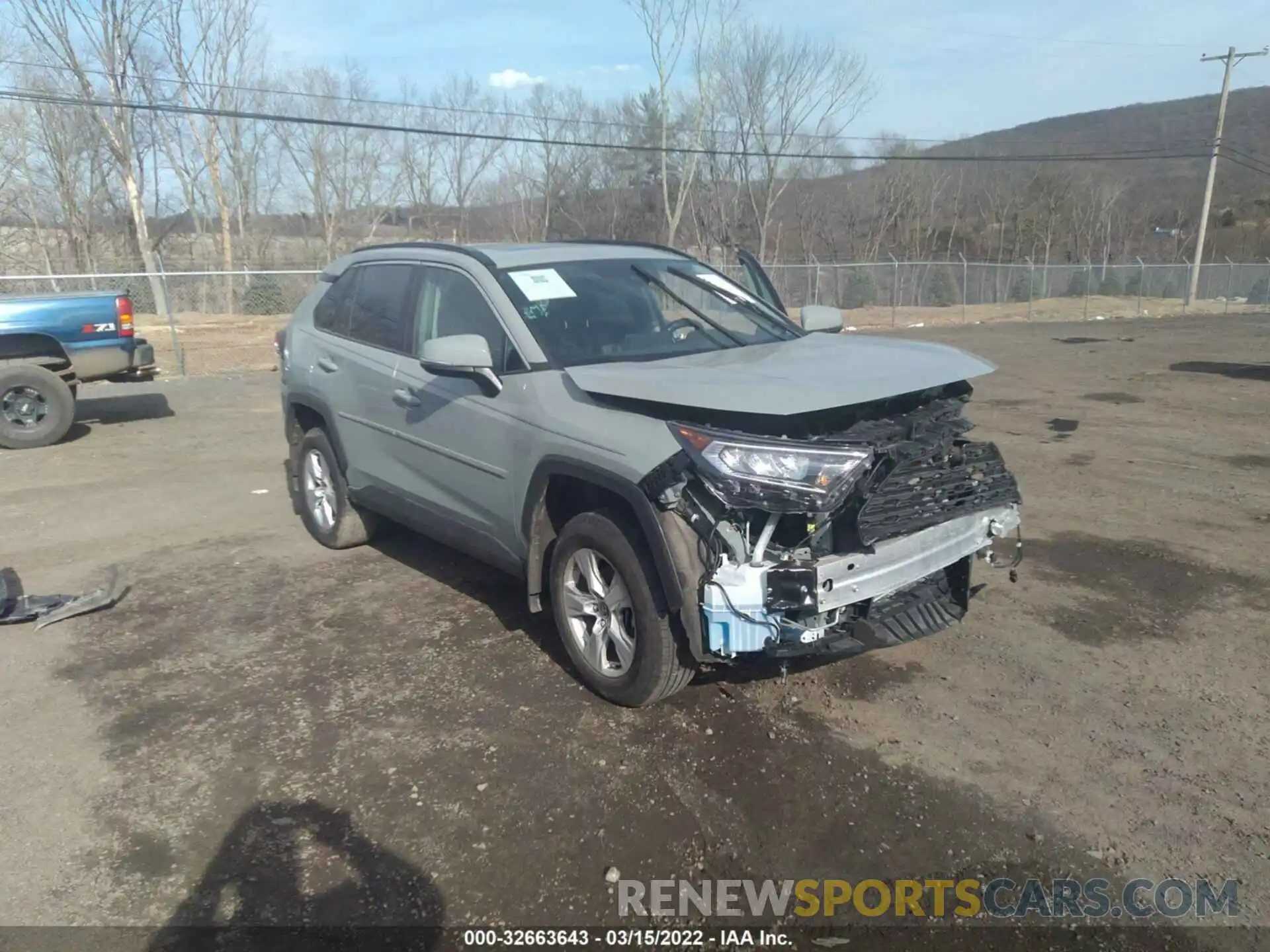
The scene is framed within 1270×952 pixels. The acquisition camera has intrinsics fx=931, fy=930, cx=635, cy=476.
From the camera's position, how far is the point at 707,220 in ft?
158

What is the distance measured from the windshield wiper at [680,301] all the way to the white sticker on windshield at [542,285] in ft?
1.68

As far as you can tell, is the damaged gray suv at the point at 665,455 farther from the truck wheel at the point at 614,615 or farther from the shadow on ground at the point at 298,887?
the shadow on ground at the point at 298,887

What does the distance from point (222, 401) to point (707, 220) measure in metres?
38.5

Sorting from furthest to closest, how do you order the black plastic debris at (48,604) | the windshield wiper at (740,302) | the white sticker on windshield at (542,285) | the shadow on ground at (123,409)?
the shadow on ground at (123,409), the windshield wiper at (740,302), the black plastic debris at (48,604), the white sticker on windshield at (542,285)

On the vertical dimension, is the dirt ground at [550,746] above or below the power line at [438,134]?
below

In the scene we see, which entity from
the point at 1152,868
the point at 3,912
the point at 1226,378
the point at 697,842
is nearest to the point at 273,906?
the point at 3,912

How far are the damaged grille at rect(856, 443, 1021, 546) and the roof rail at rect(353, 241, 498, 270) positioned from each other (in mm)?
2255

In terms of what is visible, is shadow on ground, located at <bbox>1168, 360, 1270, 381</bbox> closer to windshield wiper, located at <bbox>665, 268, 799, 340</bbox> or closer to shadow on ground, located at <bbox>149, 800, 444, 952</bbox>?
windshield wiper, located at <bbox>665, 268, 799, 340</bbox>

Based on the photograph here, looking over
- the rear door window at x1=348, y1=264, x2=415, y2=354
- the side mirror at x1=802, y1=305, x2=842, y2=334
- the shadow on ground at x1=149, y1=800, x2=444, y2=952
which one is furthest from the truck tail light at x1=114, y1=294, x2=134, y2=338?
the shadow on ground at x1=149, y1=800, x2=444, y2=952

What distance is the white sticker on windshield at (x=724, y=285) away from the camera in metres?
5.16

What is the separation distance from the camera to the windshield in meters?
4.33

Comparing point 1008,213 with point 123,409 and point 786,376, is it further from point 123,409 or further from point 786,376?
point 786,376

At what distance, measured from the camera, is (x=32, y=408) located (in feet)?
32.1

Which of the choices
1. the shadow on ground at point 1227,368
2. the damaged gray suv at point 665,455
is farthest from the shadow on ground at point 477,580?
the shadow on ground at point 1227,368
